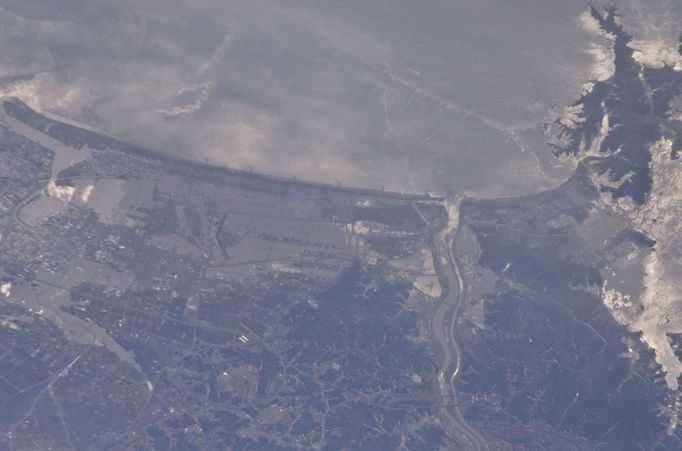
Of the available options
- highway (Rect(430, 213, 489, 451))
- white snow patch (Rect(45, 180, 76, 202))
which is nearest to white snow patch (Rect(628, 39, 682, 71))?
highway (Rect(430, 213, 489, 451))

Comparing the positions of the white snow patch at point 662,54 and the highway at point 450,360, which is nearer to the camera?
the white snow patch at point 662,54

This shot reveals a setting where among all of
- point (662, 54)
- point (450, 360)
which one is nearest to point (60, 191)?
point (450, 360)

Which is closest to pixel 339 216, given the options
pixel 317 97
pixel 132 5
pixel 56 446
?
pixel 317 97

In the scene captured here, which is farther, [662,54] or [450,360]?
[450,360]

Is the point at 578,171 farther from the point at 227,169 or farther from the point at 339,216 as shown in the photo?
the point at 227,169

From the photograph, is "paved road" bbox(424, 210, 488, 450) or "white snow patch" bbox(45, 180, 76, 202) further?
"paved road" bbox(424, 210, 488, 450)

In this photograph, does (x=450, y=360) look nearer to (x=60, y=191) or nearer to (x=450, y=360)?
(x=450, y=360)

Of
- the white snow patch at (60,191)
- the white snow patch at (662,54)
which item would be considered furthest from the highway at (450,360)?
the white snow patch at (60,191)

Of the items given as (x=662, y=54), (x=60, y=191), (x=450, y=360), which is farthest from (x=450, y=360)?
(x=60, y=191)

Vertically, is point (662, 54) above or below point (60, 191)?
above

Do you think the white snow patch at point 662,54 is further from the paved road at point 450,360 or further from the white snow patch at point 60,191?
the white snow patch at point 60,191

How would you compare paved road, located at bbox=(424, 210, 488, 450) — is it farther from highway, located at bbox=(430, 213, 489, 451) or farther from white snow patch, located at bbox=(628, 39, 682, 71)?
white snow patch, located at bbox=(628, 39, 682, 71)
